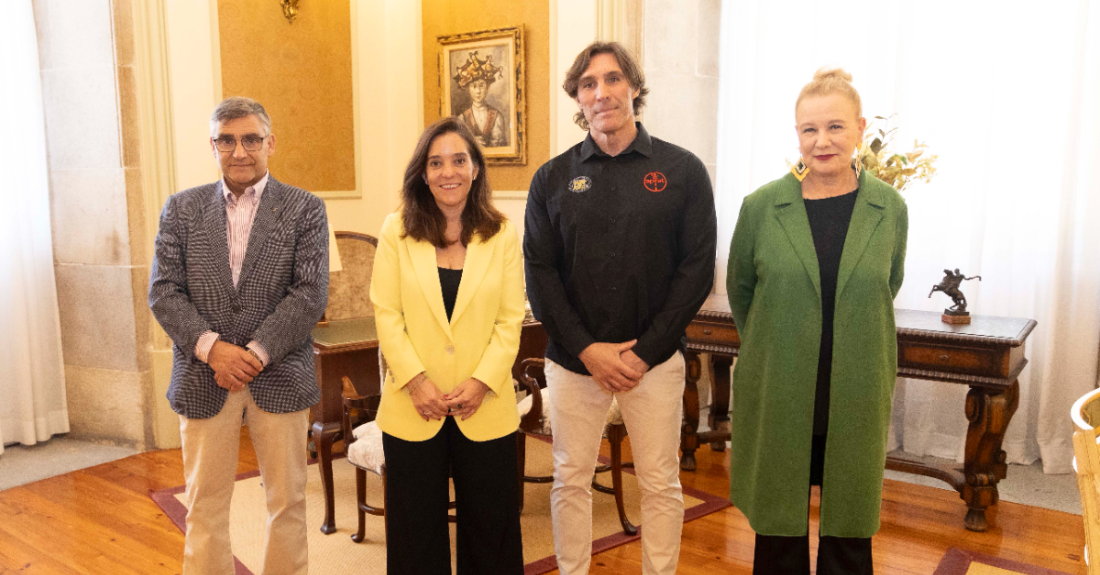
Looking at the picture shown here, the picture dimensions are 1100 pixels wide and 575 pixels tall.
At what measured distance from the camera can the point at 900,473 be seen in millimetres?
4078

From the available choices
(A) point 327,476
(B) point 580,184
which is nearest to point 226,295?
(B) point 580,184

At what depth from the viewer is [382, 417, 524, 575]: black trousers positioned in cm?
224

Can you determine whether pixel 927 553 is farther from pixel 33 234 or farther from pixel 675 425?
pixel 33 234

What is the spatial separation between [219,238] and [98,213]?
2.36m

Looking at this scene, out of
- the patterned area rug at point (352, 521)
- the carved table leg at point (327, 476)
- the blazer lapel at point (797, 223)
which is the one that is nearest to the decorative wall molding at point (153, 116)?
the patterned area rug at point (352, 521)

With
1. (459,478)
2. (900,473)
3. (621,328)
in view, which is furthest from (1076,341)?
(459,478)

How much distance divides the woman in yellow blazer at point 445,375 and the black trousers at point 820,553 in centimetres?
72

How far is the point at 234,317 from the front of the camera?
94.3 inches

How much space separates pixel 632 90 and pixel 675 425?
1.02 metres

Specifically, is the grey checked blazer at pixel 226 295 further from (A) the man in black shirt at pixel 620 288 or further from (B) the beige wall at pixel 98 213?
(B) the beige wall at pixel 98 213

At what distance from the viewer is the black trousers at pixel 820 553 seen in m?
2.27

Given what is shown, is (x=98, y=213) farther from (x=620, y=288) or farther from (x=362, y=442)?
(x=620, y=288)

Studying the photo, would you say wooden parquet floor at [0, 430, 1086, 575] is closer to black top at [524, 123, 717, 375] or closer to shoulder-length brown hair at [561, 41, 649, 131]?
black top at [524, 123, 717, 375]

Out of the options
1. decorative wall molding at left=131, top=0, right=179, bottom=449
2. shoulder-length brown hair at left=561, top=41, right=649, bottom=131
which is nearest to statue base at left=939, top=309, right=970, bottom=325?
shoulder-length brown hair at left=561, top=41, right=649, bottom=131
